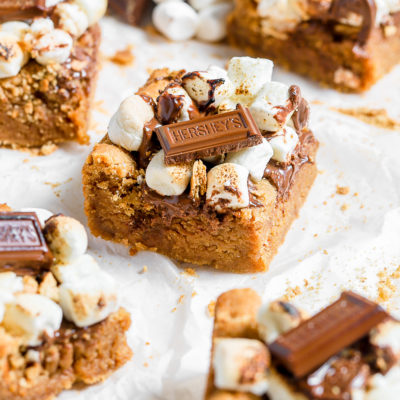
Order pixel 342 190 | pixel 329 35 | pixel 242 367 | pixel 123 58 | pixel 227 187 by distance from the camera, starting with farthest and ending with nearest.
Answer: pixel 123 58 < pixel 329 35 < pixel 342 190 < pixel 227 187 < pixel 242 367

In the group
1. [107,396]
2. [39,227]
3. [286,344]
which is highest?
[286,344]

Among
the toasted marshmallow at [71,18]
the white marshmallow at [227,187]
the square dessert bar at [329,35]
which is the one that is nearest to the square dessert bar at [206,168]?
the white marshmallow at [227,187]

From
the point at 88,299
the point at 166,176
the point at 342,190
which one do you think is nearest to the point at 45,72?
the point at 166,176

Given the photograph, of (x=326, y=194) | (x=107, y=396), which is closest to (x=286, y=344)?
(x=107, y=396)

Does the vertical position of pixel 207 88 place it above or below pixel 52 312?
above

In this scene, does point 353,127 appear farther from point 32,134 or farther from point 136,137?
point 32,134

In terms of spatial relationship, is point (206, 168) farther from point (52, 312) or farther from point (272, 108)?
point (52, 312)
